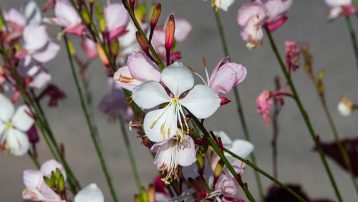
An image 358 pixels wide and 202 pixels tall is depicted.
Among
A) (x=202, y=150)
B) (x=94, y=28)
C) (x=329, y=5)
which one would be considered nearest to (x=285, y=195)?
(x=329, y=5)

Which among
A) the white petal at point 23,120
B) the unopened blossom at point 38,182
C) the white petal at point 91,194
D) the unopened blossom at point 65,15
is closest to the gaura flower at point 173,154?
the white petal at point 91,194

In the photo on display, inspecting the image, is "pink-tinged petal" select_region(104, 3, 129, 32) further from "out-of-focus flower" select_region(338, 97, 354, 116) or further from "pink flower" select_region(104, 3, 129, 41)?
"out-of-focus flower" select_region(338, 97, 354, 116)

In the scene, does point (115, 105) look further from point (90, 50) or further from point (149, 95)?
point (149, 95)

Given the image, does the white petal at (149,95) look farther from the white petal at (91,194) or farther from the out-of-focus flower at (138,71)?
the white petal at (91,194)

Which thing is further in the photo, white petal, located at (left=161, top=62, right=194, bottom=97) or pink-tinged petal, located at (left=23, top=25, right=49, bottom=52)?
pink-tinged petal, located at (left=23, top=25, right=49, bottom=52)

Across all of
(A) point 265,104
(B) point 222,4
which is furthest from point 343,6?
(B) point 222,4

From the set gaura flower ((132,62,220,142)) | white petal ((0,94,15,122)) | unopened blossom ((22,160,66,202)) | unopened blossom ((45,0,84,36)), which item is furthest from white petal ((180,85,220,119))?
white petal ((0,94,15,122))
